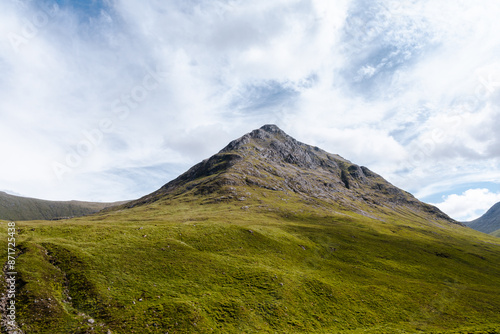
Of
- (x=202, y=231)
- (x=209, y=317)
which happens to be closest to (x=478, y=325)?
(x=209, y=317)

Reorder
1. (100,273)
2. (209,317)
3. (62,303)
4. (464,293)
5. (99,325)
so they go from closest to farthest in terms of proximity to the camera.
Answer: (99,325) < (62,303) < (209,317) < (100,273) < (464,293)

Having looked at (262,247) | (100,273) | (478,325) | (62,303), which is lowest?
(478,325)

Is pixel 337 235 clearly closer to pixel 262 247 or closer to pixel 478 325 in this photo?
pixel 262 247

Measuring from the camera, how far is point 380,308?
41156 mm

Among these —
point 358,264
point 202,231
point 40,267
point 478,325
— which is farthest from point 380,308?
point 40,267

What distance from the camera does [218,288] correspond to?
36375mm

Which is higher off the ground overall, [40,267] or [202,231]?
[202,231]

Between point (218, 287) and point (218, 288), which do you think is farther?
point (218, 287)

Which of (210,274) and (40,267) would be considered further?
(210,274)

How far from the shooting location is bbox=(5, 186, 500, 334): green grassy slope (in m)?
26.6

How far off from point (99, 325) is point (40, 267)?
13339mm

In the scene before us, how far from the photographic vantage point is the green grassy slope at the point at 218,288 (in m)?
26.6

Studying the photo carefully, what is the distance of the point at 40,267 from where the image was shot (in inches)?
1185

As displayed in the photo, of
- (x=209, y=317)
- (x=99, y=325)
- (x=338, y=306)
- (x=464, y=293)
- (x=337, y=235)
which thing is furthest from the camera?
(x=337, y=235)
